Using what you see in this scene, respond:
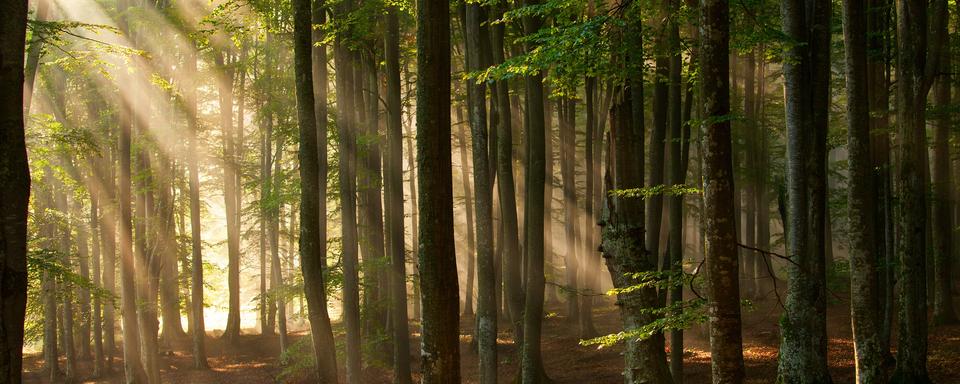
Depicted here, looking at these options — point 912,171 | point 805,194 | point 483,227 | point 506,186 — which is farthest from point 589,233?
point 912,171

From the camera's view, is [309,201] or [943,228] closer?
[309,201]

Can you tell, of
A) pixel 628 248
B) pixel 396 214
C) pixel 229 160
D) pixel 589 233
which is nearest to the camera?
pixel 628 248

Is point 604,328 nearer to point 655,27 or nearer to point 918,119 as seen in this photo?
point 918,119

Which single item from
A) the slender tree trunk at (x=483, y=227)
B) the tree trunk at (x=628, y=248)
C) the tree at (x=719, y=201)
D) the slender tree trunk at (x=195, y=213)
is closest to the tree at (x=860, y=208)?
the tree trunk at (x=628, y=248)

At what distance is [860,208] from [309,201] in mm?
8642

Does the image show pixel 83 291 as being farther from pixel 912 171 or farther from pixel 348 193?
pixel 912 171

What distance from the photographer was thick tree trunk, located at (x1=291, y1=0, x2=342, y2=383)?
40.3ft

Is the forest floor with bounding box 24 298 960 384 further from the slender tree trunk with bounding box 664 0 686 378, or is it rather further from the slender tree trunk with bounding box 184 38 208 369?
the slender tree trunk with bounding box 664 0 686 378

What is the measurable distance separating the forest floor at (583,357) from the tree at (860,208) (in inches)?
108

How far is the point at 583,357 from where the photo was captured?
2075 cm

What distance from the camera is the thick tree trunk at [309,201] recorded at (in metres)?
12.3

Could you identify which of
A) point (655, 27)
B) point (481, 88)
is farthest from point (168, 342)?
point (655, 27)

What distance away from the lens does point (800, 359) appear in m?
11.7

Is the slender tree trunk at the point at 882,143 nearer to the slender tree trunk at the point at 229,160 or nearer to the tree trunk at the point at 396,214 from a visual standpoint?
the tree trunk at the point at 396,214
